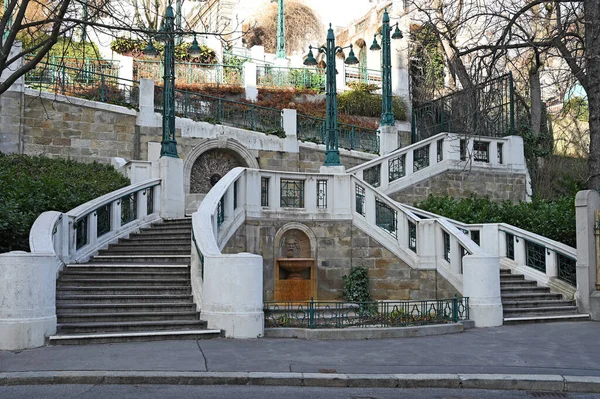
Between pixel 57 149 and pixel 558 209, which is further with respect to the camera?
pixel 57 149

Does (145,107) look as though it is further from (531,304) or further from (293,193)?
(531,304)

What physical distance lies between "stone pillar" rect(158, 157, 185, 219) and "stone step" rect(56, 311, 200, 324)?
21.4ft

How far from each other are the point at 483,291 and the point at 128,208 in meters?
8.32

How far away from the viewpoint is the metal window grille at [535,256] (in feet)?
49.5

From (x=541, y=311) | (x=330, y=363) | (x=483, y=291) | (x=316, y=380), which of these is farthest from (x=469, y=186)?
(x=316, y=380)

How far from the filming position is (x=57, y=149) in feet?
70.9

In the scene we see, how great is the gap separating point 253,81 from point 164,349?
75.0 feet

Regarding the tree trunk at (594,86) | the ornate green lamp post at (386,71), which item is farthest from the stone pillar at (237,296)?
the ornate green lamp post at (386,71)

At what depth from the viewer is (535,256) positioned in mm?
15203

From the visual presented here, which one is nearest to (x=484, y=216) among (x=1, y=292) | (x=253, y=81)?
(x=1, y=292)

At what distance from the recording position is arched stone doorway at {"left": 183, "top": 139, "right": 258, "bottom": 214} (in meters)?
23.0

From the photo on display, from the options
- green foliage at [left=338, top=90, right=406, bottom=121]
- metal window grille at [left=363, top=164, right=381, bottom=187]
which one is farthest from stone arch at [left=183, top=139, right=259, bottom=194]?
green foliage at [left=338, top=90, right=406, bottom=121]

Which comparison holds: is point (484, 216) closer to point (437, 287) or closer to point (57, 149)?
point (437, 287)

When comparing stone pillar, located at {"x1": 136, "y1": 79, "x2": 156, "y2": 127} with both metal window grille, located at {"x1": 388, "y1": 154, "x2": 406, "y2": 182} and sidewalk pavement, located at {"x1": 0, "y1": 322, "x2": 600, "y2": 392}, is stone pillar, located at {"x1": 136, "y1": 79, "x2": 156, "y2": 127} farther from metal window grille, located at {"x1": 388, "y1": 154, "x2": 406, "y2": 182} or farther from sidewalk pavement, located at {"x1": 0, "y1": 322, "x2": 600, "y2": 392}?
sidewalk pavement, located at {"x1": 0, "y1": 322, "x2": 600, "y2": 392}
